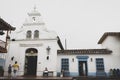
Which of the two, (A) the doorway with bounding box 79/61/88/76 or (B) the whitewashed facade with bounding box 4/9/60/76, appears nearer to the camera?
(B) the whitewashed facade with bounding box 4/9/60/76

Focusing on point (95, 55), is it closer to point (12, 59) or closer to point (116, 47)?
point (116, 47)

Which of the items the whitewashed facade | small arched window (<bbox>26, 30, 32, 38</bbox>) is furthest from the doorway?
small arched window (<bbox>26, 30, 32, 38</bbox>)

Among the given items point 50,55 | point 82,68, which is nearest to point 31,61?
point 50,55

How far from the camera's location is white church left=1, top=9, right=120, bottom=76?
1838cm

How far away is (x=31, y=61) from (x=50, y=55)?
270 cm

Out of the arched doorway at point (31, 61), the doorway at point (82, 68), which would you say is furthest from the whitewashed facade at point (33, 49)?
the doorway at point (82, 68)

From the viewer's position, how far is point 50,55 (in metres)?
18.6

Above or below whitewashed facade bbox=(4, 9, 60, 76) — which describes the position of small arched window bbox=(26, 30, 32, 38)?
above

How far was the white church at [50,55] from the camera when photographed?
18.4 metres

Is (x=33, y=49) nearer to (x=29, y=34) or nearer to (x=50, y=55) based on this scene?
(x=29, y=34)

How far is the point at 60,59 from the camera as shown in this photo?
62.2ft

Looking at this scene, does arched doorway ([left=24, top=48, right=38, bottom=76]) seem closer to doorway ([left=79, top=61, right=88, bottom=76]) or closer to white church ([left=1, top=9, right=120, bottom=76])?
white church ([left=1, top=9, right=120, bottom=76])

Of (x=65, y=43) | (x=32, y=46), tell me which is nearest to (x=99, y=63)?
(x=32, y=46)

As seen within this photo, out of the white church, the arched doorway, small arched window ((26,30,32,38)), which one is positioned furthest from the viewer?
small arched window ((26,30,32,38))
